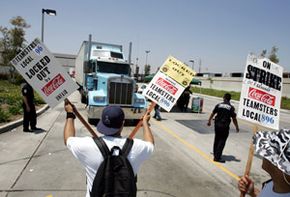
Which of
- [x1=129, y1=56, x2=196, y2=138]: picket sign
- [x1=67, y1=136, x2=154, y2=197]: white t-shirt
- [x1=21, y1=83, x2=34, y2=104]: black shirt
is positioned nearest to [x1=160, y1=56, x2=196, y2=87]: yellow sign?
[x1=129, y1=56, x2=196, y2=138]: picket sign

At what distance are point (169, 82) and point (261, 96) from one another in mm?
1343

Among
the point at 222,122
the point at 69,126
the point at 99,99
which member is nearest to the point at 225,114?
the point at 222,122

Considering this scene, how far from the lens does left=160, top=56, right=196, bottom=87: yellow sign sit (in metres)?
4.15

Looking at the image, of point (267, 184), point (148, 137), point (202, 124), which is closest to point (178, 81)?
point (148, 137)

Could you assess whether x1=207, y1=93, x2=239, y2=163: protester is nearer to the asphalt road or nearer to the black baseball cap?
the asphalt road

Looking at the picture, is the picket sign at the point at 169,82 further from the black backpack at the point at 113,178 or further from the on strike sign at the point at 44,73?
the black backpack at the point at 113,178

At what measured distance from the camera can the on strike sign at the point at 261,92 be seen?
374 cm

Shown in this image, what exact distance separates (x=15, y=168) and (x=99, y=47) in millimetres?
11397

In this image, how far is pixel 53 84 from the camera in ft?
11.9

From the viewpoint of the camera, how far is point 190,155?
309 inches

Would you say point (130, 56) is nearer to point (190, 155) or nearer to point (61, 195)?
point (190, 155)

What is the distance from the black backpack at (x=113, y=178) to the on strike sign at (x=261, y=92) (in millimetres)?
2138

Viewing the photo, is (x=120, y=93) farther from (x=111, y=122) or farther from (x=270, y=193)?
(x=270, y=193)

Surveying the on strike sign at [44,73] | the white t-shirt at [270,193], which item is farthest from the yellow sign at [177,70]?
the white t-shirt at [270,193]
